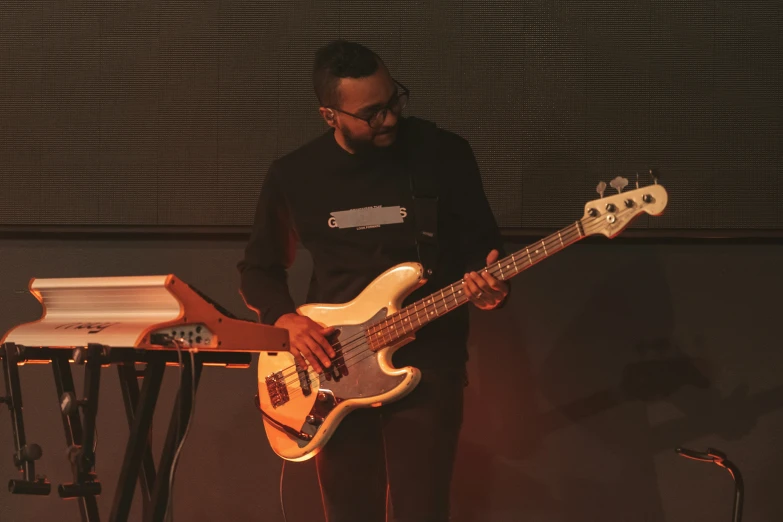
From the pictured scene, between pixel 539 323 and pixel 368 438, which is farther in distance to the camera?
pixel 539 323

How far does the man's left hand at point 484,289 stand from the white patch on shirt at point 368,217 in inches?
12.0

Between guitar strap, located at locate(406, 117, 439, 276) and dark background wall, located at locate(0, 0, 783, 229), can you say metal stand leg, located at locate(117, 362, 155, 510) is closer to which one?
guitar strap, located at locate(406, 117, 439, 276)

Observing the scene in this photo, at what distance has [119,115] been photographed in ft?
11.2

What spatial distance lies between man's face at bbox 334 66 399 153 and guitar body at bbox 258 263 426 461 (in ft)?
1.34

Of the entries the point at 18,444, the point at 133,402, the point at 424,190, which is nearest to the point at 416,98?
the point at 424,190

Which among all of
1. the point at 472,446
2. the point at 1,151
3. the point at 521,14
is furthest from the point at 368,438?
the point at 1,151

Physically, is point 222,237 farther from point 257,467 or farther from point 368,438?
point 368,438

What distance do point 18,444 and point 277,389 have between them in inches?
30.4

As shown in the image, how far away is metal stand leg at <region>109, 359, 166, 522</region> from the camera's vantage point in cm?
190

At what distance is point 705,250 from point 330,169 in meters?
1.47

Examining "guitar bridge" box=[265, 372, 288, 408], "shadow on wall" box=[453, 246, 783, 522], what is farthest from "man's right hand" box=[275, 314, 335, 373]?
"shadow on wall" box=[453, 246, 783, 522]

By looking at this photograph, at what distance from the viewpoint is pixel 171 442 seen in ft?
6.42

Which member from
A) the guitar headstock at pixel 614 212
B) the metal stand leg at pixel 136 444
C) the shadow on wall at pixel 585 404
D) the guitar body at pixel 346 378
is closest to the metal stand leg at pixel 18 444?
the metal stand leg at pixel 136 444

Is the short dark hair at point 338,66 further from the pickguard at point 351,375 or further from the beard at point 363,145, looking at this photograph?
the pickguard at point 351,375
